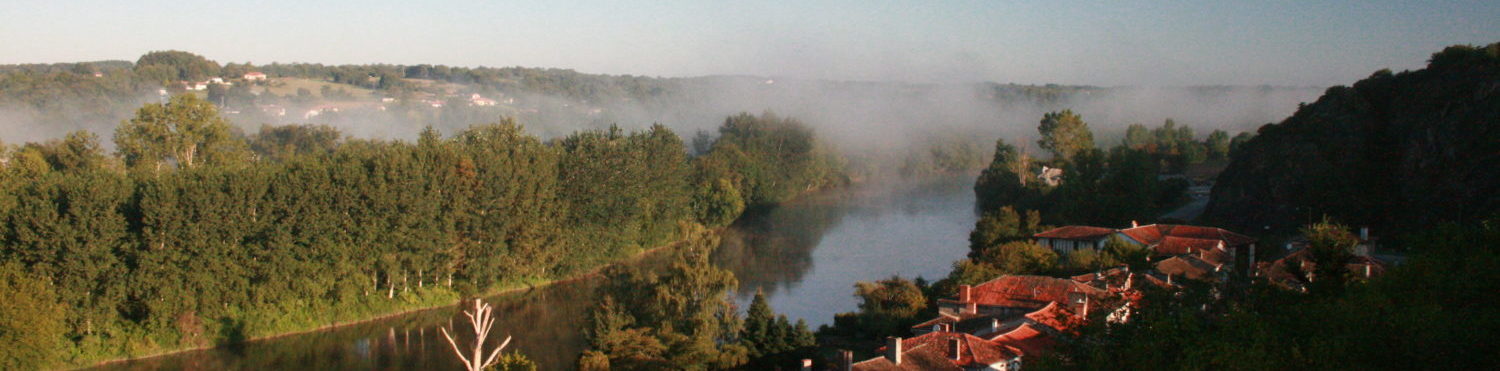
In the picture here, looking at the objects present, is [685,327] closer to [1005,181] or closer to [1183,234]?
[1183,234]

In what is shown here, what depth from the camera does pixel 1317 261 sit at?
1292cm

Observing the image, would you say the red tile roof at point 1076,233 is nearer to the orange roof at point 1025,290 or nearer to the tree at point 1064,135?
the orange roof at point 1025,290

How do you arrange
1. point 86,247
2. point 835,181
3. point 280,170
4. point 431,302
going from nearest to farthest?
point 86,247, point 280,170, point 431,302, point 835,181

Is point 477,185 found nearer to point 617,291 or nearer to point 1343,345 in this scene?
point 617,291

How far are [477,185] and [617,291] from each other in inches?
366

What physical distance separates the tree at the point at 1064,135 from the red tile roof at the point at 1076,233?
24968 mm

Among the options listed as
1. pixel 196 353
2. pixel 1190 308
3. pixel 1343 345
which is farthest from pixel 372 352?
pixel 1343 345

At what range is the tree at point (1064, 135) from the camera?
53000mm

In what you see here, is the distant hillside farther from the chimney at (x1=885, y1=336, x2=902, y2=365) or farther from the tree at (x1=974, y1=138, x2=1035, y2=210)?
the chimney at (x1=885, y1=336, x2=902, y2=365)

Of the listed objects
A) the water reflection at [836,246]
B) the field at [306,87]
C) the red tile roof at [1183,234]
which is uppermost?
the field at [306,87]

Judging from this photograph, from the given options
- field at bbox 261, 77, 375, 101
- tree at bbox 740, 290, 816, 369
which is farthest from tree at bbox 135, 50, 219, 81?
tree at bbox 740, 290, 816, 369

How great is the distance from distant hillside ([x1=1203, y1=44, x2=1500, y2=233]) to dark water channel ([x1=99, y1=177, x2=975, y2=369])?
914 centimetres

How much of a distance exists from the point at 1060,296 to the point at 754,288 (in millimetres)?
9518

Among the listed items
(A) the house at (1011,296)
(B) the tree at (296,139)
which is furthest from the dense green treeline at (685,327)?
(B) the tree at (296,139)
